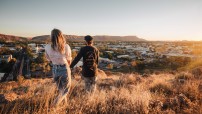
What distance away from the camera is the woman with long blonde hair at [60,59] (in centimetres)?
346

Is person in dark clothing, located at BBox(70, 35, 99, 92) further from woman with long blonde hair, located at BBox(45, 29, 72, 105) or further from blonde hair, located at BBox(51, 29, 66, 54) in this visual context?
blonde hair, located at BBox(51, 29, 66, 54)

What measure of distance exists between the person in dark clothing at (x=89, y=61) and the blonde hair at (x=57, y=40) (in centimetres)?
103

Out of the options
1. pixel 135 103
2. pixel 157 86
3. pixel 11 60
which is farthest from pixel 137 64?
pixel 135 103

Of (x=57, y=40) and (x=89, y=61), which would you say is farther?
(x=89, y=61)

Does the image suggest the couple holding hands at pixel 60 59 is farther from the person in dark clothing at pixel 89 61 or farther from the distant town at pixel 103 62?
the distant town at pixel 103 62

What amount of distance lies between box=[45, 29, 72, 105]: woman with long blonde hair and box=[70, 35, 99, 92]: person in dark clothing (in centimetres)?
90

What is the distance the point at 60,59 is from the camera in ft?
11.7

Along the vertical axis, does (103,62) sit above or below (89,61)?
below

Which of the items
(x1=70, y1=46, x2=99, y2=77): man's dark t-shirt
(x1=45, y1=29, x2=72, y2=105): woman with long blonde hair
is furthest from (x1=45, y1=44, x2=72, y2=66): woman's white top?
(x1=70, y1=46, x2=99, y2=77): man's dark t-shirt

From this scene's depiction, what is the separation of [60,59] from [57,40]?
39 centimetres

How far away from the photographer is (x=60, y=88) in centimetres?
372

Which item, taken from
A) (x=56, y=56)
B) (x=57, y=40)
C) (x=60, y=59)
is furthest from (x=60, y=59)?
(x=57, y=40)

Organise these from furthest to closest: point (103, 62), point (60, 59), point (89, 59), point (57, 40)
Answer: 1. point (103, 62)
2. point (89, 59)
3. point (60, 59)
4. point (57, 40)

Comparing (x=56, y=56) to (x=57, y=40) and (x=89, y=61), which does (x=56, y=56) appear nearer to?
(x=57, y=40)
